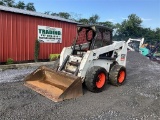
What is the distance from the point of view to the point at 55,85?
584 centimetres

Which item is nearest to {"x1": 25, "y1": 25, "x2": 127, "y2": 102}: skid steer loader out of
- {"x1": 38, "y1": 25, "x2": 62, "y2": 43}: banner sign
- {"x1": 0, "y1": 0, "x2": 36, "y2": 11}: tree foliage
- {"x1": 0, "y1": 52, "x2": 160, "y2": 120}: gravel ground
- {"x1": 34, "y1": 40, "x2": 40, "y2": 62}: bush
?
{"x1": 0, "y1": 52, "x2": 160, "y2": 120}: gravel ground

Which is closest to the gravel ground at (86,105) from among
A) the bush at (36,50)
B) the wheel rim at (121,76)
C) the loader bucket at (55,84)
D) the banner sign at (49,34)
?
the loader bucket at (55,84)

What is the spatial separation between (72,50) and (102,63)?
118cm

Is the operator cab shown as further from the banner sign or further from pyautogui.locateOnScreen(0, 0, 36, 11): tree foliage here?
pyautogui.locateOnScreen(0, 0, 36, 11): tree foliage

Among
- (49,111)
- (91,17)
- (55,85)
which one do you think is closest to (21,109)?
(49,111)

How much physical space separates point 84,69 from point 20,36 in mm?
6337

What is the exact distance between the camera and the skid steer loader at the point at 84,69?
17.7 feet

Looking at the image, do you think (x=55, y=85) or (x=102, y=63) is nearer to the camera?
(x=55, y=85)

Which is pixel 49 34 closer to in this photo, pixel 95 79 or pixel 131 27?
pixel 95 79

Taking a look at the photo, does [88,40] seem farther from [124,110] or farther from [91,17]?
[91,17]

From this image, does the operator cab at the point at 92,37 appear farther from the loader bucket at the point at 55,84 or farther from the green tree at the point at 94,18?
the green tree at the point at 94,18

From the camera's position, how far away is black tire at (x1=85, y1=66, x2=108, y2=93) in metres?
5.60

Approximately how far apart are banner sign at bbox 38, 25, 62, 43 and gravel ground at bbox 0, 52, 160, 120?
19.0 ft

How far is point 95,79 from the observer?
18.6 feet
